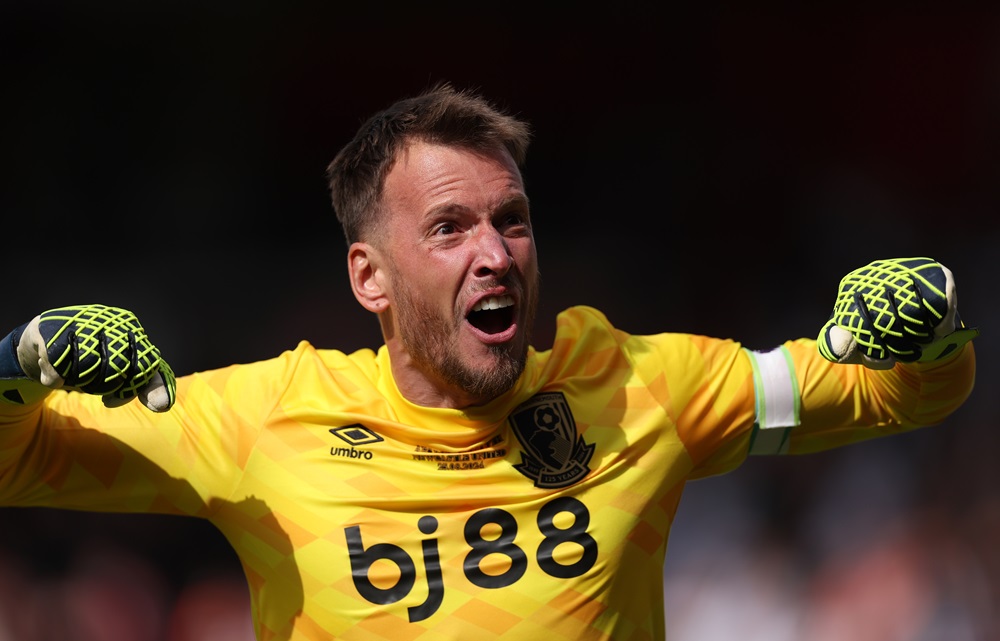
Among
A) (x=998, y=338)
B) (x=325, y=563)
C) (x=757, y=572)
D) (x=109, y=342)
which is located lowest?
(x=757, y=572)

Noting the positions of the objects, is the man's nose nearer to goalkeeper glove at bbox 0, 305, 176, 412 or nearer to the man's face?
the man's face

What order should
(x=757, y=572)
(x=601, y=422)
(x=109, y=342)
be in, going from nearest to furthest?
(x=109, y=342)
(x=601, y=422)
(x=757, y=572)

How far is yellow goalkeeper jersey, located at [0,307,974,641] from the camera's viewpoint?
2734 mm

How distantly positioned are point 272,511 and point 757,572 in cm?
314

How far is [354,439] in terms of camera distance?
9.52 feet

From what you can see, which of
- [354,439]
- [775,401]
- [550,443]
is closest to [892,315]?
[775,401]

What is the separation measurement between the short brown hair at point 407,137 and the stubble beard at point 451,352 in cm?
28

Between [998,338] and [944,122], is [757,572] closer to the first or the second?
[998,338]

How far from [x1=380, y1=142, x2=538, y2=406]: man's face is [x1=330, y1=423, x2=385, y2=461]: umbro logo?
20 cm

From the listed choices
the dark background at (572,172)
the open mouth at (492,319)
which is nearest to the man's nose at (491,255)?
the open mouth at (492,319)

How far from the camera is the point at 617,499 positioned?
2.84 metres

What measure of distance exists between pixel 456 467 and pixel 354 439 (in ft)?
0.88

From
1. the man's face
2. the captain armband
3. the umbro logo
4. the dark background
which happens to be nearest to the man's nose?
the man's face

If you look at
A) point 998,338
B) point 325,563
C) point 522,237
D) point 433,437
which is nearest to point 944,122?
point 998,338
